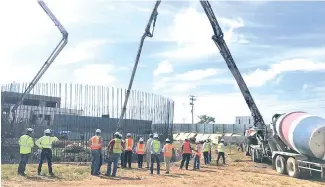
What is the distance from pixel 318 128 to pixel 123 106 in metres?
13.0

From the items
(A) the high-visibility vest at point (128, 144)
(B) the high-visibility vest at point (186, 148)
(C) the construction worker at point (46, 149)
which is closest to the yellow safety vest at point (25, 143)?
(C) the construction worker at point (46, 149)

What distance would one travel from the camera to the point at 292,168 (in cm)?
1767

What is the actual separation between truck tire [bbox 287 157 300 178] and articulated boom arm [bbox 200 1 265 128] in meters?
6.59

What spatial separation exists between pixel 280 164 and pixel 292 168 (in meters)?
1.40

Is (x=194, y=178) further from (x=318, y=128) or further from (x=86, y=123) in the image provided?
(x=86, y=123)

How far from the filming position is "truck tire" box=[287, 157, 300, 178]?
17039 millimetres

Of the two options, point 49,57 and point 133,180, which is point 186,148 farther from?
point 49,57

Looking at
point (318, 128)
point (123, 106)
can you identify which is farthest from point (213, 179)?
point (123, 106)

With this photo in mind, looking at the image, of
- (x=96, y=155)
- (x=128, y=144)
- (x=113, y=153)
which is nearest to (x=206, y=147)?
(x=128, y=144)

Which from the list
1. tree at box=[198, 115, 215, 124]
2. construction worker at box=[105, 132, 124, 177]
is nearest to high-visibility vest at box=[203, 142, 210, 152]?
construction worker at box=[105, 132, 124, 177]

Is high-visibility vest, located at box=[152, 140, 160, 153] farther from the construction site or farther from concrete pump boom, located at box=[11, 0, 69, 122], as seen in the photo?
concrete pump boom, located at box=[11, 0, 69, 122]

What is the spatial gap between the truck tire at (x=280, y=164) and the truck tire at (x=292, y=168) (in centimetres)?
55

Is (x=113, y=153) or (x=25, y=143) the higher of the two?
(x=25, y=143)

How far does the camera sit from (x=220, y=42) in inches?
988
